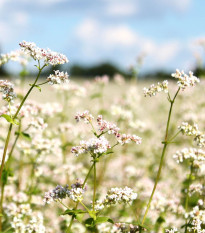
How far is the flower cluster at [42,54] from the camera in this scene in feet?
13.0

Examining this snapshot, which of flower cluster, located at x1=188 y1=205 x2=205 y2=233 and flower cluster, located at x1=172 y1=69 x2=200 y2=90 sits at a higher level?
flower cluster, located at x1=172 y1=69 x2=200 y2=90

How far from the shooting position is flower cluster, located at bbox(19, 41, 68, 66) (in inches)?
156

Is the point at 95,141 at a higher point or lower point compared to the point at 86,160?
lower

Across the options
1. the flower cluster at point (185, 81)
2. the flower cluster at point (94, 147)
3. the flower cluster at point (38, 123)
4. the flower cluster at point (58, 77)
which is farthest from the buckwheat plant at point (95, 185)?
the flower cluster at point (38, 123)

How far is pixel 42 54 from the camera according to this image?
4.00 m

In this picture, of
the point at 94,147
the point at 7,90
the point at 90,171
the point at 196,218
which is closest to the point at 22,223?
the point at 90,171

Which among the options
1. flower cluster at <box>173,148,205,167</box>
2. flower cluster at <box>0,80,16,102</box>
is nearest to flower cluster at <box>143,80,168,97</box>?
flower cluster at <box>173,148,205,167</box>

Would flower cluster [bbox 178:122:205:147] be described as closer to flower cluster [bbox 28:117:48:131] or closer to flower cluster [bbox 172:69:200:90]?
flower cluster [bbox 172:69:200:90]

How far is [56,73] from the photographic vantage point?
13.0 ft

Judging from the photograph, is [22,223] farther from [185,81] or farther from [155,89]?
[185,81]

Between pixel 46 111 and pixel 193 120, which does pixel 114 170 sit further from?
pixel 46 111

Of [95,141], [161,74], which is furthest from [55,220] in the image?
[161,74]

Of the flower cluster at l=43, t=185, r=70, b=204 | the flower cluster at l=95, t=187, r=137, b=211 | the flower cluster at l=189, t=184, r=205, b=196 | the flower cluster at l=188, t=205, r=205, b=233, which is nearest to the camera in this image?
the flower cluster at l=95, t=187, r=137, b=211

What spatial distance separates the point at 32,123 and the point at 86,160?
7207 millimetres
